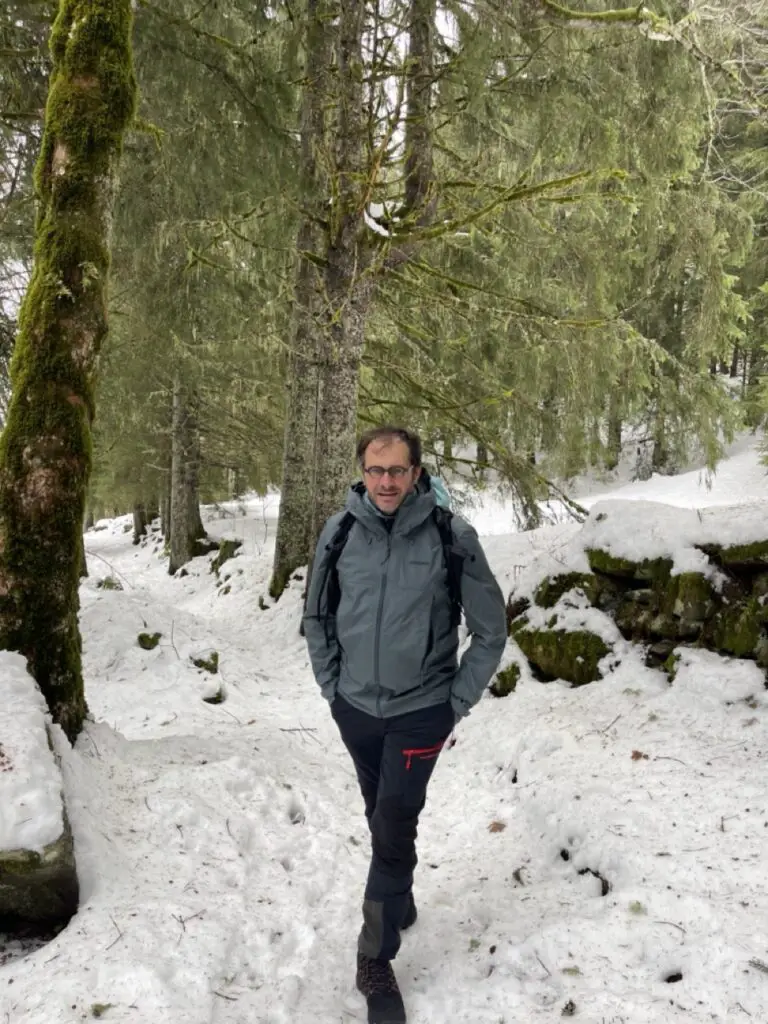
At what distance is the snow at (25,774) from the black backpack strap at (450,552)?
2.15 meters

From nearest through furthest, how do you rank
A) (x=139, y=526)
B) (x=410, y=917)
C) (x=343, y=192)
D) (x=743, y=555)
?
(x=410, y=917) < (x=743, y=555) < (x=343, y=192) < (x=139, y=526)

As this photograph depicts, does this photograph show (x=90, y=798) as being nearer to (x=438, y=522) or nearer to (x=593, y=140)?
(x=438, y=522)

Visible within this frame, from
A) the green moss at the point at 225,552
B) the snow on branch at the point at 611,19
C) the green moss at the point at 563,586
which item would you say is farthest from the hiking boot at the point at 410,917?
the green moss at the point at 225,552

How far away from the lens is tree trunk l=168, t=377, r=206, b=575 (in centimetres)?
1432

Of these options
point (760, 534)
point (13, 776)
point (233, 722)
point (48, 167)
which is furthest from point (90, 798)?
point (760, 534)

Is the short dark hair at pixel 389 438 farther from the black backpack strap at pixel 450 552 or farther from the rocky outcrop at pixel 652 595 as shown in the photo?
the rocky outcrop at pixel 652 595

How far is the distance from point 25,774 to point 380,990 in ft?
6.28

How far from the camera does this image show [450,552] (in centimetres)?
276

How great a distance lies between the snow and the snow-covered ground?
310 millimetres

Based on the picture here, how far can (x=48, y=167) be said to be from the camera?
4152 millimetres

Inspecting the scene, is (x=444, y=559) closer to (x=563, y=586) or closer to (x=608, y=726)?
(x=608, y=726)

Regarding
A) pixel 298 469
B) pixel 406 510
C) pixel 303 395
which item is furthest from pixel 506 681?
pixel 303 395

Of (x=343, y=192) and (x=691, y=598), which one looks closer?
(x=691, y=598)

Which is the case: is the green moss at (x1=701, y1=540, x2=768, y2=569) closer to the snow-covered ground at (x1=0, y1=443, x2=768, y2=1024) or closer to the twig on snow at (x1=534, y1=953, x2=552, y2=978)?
the snow-covered ground at (x1=0, y1=443, x2=768, y2=1024)
